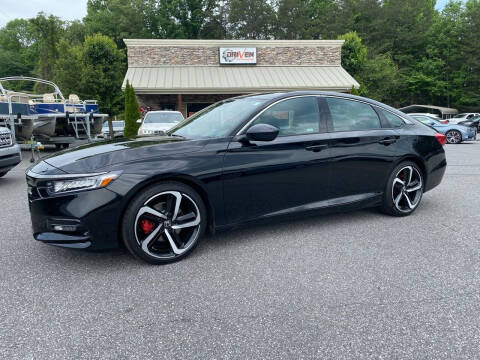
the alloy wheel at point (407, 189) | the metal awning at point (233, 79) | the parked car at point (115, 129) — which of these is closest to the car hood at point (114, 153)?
the alloy wheel at point (407, 189)

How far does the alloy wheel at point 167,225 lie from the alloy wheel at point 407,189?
2.56 meters

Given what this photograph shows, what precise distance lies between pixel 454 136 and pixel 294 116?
1721cm

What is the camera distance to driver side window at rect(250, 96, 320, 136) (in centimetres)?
368

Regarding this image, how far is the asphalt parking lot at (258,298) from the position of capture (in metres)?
2.04

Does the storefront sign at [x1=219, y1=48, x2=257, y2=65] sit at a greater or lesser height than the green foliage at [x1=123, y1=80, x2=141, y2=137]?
Result: greater

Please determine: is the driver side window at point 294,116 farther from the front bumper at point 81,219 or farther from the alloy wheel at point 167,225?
the front bumper at point 81,219

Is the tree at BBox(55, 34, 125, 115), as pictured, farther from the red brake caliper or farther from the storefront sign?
the red brake caliper

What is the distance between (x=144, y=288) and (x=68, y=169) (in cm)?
112

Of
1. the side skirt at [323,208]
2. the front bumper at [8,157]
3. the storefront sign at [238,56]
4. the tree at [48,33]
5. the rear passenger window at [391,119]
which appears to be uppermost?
the tree at [48,33]

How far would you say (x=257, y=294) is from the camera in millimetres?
2625

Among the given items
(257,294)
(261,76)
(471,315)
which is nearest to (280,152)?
(257,294)

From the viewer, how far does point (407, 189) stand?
4516 millimetres

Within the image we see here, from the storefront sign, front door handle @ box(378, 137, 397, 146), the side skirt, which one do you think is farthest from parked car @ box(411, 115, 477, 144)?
the side skirt

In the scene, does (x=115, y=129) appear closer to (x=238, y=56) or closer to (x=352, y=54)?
(x=238, y=56)
